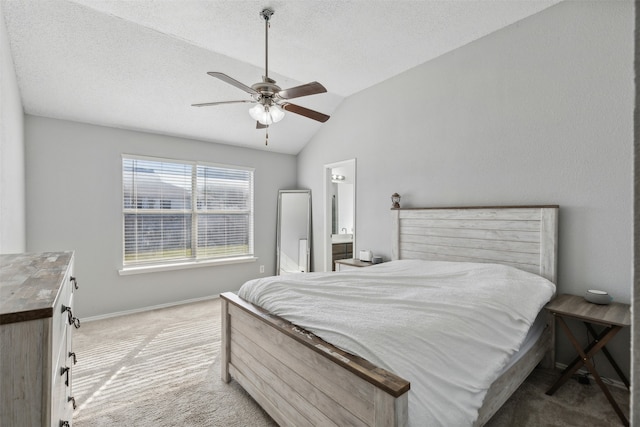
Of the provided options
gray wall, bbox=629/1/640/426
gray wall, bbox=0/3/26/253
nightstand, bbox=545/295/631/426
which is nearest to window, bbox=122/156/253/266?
gray wall, bbox=0/3/26/253

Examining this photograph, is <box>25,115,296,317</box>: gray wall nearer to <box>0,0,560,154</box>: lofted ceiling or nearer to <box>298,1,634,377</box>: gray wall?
<box>0,0,560,154</box>: lofted ceiling

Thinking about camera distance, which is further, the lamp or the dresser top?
the lamp

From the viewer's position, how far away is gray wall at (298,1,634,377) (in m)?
2.30

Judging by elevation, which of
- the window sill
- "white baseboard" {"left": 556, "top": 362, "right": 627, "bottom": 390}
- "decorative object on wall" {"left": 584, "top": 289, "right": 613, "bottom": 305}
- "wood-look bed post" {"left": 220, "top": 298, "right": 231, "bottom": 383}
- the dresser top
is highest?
the dresser top

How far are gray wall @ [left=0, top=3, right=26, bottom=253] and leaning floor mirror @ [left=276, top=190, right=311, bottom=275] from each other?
324 centimetres

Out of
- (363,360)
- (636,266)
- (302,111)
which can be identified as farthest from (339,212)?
(636,266)

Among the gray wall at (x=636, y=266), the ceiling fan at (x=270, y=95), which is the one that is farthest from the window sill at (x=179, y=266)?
the gray wall at (x=636, y=266)

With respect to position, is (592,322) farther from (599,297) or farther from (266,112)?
(266,112)

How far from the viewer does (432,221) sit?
11.1 feet

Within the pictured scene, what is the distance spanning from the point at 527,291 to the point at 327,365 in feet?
5.36

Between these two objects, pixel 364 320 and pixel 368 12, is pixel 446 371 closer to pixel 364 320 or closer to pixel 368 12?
pixel 364 320

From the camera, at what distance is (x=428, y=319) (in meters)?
1.57

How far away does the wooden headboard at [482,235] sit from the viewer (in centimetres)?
255

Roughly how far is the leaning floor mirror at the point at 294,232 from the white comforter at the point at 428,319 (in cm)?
265
